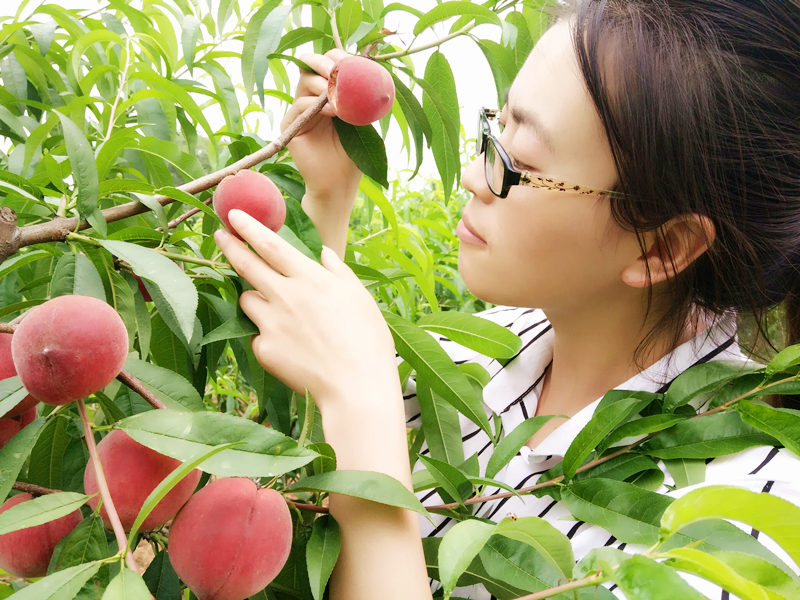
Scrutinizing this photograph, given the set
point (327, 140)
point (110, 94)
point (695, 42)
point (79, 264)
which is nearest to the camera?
point (79, 264)

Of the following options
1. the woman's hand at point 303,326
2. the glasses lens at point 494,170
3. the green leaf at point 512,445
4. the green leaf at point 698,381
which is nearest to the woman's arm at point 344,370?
the woman's hand at point 303,326

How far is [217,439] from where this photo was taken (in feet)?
1.48

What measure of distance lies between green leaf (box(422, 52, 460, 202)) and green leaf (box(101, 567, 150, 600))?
28.0 inches

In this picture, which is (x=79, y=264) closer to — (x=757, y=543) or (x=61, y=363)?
(x=61, y=363)

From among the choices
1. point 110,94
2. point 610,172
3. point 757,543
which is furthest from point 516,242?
point 110,94

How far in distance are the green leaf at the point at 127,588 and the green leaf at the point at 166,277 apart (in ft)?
0.52

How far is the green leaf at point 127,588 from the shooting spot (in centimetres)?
37

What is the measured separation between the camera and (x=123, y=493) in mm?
462

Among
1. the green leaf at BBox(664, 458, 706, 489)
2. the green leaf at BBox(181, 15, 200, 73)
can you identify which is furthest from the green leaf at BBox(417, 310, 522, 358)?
the green leaf at BBox(181, 15, 200, 73)

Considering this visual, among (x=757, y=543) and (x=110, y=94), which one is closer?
(x=757, y=543)

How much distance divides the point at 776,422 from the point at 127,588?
0.60 m

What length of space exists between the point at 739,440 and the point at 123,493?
Result: 23.5 inches

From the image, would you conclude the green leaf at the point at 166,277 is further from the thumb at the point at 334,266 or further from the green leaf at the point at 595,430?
the green leaf at the point at 595,430

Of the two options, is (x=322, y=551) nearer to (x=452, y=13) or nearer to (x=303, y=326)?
(x=303, y=326)
